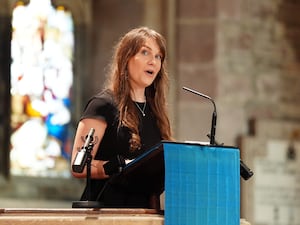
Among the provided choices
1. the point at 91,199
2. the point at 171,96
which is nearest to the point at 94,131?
the point at 91,199

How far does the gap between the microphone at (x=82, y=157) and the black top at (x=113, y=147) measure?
17cm

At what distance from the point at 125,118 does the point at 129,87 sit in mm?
110

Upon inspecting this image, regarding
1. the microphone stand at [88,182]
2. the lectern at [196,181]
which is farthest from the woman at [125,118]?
the lectern at [196,181]

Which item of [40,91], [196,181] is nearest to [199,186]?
[196,181]

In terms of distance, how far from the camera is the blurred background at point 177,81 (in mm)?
A: 6746

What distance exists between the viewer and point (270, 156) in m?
6.80

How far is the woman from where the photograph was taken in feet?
9.21

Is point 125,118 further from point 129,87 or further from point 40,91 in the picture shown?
point 40,91

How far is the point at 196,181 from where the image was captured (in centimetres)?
256

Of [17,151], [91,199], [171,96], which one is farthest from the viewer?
[17,151]

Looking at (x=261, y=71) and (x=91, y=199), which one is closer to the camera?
(x=91, y=199)

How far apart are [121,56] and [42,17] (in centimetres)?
461

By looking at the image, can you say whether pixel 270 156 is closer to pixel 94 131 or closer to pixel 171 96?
pixel 171 96

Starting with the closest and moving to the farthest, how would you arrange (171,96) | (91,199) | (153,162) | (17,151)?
(153,162) < (91,199) < (171,96) < (17,151)
